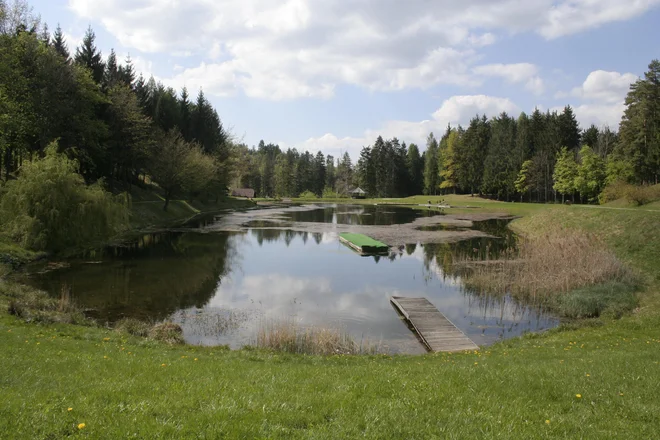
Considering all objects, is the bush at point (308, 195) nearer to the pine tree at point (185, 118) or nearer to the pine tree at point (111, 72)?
the pine tree at point (185, 118)

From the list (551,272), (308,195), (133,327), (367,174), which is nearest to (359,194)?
(367,174)

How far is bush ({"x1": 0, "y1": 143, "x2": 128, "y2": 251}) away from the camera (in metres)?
25.9

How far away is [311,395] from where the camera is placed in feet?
22.1

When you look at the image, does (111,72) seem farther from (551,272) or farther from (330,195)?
(330,195)

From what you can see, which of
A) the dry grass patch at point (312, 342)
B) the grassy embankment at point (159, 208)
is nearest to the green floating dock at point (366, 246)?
the dry grass patch at point (312, 342)

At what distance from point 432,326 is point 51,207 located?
23.7 metres

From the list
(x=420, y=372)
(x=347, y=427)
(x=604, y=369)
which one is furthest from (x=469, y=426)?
(x=604, y=369)

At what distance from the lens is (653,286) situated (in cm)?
2038

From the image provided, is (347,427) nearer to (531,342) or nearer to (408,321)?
(531,342)

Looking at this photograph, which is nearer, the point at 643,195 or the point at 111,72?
the point at 643,195

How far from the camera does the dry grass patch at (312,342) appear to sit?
13969 mm

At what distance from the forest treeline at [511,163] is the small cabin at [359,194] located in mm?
1633

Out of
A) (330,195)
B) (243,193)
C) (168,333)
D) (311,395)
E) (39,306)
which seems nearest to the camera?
(311,395)

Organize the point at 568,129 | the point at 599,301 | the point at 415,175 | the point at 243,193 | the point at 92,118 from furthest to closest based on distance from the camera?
1. the point at 415,175
2. the point at 243,193
3. the point at 568,129
4. the point at 92,118
5. the point at 599,301
